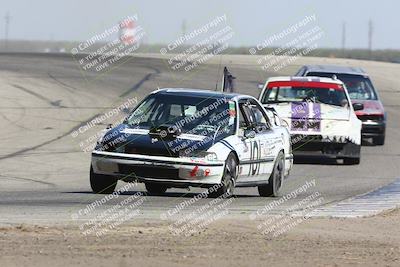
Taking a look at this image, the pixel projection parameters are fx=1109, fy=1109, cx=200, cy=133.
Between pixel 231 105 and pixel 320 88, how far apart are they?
6.72 m

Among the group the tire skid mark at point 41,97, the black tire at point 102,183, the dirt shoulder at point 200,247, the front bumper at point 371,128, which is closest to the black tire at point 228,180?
the black tire at point 102,183

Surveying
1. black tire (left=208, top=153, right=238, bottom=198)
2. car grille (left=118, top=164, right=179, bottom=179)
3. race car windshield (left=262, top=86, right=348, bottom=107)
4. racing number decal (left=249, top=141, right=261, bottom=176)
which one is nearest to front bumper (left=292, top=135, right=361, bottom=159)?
race car windshield (left=262, top=86, right=348, bottom=107)

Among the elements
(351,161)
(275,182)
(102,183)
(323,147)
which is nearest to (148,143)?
(102,183)

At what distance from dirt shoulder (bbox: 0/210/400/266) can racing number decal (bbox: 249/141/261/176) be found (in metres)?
3.60

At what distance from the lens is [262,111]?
1501 centimetres

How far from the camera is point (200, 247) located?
8.68 m

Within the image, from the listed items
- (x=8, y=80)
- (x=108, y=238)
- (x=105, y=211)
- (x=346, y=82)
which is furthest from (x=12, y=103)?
(x=108, y=238)

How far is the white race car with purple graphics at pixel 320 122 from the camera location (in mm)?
19469

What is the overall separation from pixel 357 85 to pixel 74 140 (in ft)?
21.2

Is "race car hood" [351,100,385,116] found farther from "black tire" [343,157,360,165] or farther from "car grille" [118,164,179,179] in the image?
"car grille" [118,164,179,179]

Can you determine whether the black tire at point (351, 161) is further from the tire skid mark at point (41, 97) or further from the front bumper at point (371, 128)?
the tire skid mark at point (41, 97)

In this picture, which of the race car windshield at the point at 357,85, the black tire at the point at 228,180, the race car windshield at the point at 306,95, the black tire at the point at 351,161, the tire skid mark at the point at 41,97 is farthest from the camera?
the tire skid mark at the point at 41,97

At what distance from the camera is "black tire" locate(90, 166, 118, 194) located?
521 inches

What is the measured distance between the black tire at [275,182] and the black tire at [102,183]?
6.88 feet
